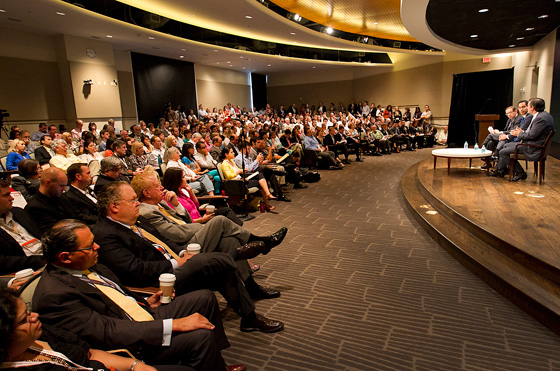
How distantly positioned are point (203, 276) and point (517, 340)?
6.47 ft

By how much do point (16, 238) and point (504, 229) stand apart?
13.6 ft

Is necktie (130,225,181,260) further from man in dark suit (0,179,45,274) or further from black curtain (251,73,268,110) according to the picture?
black curtain (251,73,268,110)

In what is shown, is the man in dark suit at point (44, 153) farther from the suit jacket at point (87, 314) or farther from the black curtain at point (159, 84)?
the black curtain at point (159, 84)

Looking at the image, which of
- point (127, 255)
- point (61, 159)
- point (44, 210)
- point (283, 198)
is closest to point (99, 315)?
point (127, 255)

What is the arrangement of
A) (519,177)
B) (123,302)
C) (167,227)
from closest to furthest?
(123,302) → (167,227) → (519,177)

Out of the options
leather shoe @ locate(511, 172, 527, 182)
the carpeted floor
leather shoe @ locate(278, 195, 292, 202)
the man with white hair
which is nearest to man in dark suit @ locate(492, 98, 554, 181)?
leather shoe @ locate(511, 172, 527, 182)

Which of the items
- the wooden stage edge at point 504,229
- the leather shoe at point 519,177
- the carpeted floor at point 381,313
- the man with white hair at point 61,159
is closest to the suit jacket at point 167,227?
the carpeted floor at point 381,313

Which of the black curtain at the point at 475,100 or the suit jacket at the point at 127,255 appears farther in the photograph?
the black curtain at the point at 475,100

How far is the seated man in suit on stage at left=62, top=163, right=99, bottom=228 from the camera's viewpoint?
9.58 feet

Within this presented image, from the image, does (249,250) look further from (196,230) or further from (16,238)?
(16,238)

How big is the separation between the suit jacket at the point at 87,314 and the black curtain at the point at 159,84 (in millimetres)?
13095

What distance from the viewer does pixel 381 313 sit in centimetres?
239

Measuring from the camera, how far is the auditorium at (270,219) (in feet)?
5.07

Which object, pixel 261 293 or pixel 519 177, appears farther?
pixel 519 177
